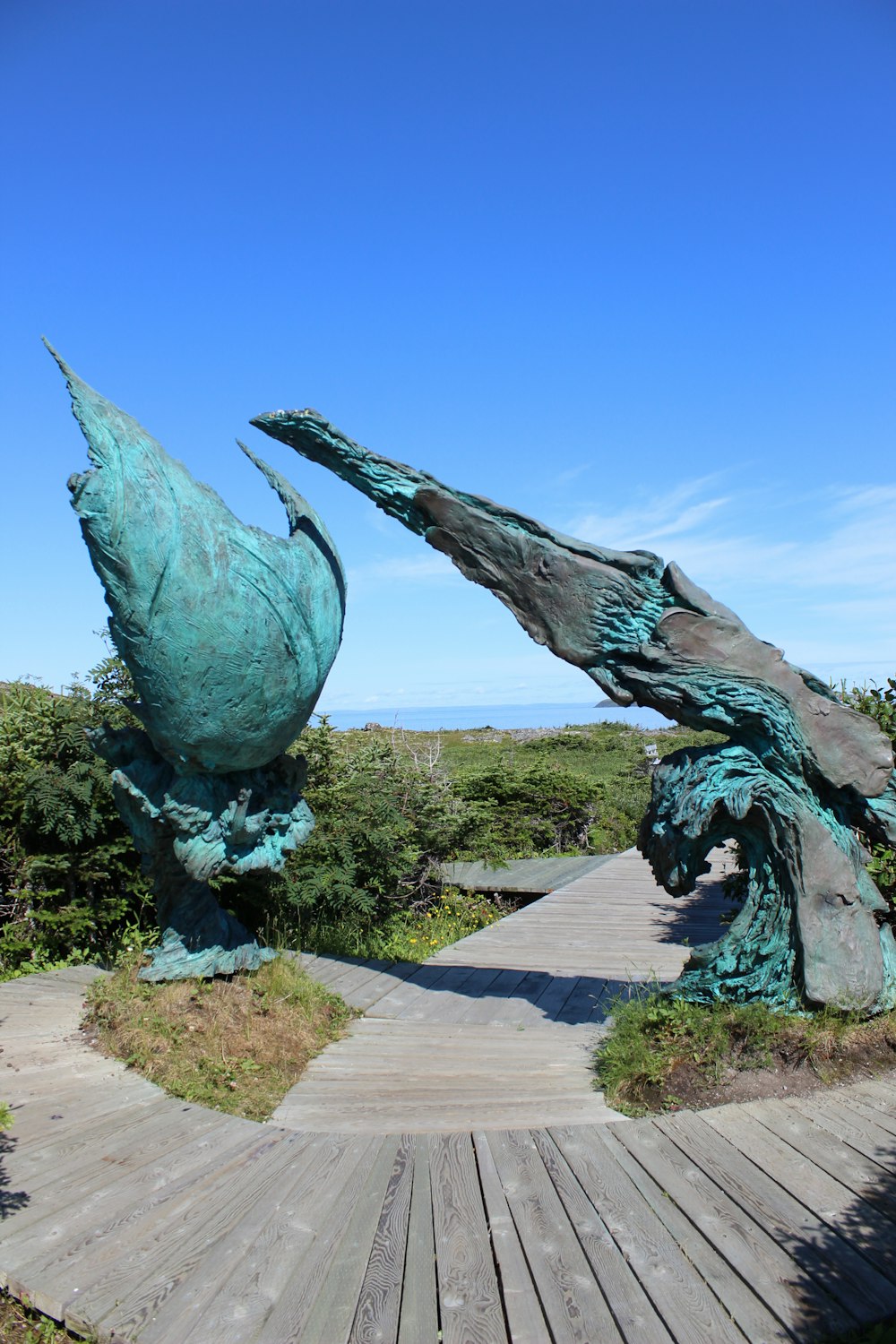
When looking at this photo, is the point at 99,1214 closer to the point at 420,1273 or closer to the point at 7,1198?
the point at 7,1198

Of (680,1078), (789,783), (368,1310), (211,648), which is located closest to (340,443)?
(211,648)

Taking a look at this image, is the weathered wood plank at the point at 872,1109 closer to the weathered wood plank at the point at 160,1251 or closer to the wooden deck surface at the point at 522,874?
the weathered wood plank at the point at 160,1251

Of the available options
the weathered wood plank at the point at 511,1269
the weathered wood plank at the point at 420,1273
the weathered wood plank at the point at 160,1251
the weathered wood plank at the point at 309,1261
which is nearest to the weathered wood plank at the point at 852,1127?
the weathered wood plank at the point at 511,1269

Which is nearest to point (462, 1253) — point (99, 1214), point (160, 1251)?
point (160, 1251)

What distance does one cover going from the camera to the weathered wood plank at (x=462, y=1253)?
2.63 m

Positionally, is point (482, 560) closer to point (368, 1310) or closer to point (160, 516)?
point (160, 516)

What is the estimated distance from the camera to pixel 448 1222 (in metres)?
3.20

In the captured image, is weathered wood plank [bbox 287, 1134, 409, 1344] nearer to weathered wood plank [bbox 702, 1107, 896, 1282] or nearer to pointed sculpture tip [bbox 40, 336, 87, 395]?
weathered wood plank [bbox 702, 1107, 896, 1282]

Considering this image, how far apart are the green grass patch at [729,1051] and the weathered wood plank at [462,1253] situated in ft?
2.95

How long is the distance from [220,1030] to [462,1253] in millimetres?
2437

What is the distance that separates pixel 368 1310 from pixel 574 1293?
0.62 metres

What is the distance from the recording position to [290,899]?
26.0 feet

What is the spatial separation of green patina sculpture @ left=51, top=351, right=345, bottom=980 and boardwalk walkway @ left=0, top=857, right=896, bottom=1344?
1256mm

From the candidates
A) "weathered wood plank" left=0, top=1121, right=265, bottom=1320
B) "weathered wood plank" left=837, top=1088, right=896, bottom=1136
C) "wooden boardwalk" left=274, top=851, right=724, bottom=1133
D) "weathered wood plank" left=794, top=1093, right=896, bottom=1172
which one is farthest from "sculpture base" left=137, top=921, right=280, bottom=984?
"weathered wood plank" left=837, top=1088, right=896, bottom=1136
